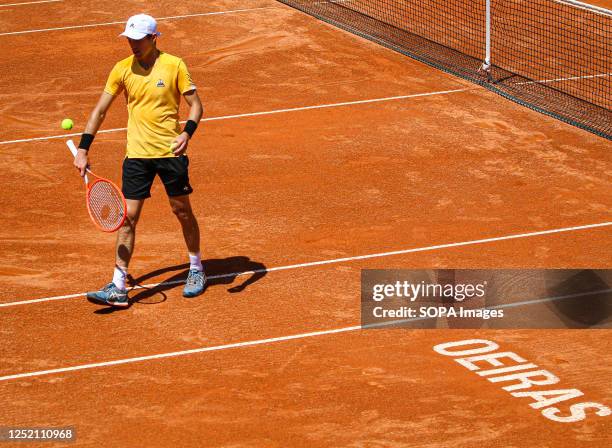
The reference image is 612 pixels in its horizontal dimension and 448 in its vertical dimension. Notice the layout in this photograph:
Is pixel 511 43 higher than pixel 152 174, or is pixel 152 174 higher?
pixel 152 174

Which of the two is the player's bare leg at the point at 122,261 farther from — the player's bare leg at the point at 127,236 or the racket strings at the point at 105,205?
the racket strings at the point at 105,205

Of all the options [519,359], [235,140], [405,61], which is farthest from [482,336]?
[405,61]

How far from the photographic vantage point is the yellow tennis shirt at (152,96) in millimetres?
9711

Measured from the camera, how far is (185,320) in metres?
9.87

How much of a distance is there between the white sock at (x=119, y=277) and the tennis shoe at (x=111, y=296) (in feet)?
0.15

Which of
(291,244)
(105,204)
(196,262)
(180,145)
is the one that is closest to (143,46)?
(180,145)

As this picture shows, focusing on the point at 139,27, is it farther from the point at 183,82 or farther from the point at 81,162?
the point at 81,162

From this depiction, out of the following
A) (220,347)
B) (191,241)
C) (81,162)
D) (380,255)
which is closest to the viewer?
(220,347)

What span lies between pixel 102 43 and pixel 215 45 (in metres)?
1.86

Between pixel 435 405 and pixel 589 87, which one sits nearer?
pixel 435 405

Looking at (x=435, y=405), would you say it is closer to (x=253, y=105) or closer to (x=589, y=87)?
(x=253, y=105)

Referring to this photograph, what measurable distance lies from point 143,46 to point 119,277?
1.96 meters

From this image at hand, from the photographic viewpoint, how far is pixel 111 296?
32.7 feet

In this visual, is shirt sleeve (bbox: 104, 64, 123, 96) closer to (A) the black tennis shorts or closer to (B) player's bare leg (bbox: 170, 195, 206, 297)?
(A) the black tennis shorts
